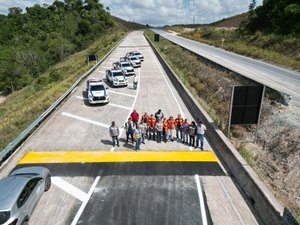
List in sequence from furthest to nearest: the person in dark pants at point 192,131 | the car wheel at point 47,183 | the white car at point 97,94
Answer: the white car at point 97,94
the person in dark pants at point 192,131
the car wheel at point 47,183

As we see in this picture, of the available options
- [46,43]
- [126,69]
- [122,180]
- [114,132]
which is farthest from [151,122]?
[46,43]

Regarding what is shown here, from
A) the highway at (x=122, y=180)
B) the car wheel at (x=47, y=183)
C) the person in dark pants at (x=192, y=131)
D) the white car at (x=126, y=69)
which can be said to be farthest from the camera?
the white car at (x=126, y=69)

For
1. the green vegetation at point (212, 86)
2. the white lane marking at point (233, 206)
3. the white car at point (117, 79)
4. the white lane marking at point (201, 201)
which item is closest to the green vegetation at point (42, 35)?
the white car at point (117, 79)

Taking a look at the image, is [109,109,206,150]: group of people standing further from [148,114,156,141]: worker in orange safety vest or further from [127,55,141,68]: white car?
[127,55,141,68]: white car

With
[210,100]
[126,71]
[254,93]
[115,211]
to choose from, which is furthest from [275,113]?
[126,71]

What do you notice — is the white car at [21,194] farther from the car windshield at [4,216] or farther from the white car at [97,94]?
the white car at [97,94]

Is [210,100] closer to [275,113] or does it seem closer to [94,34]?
[275,113]
